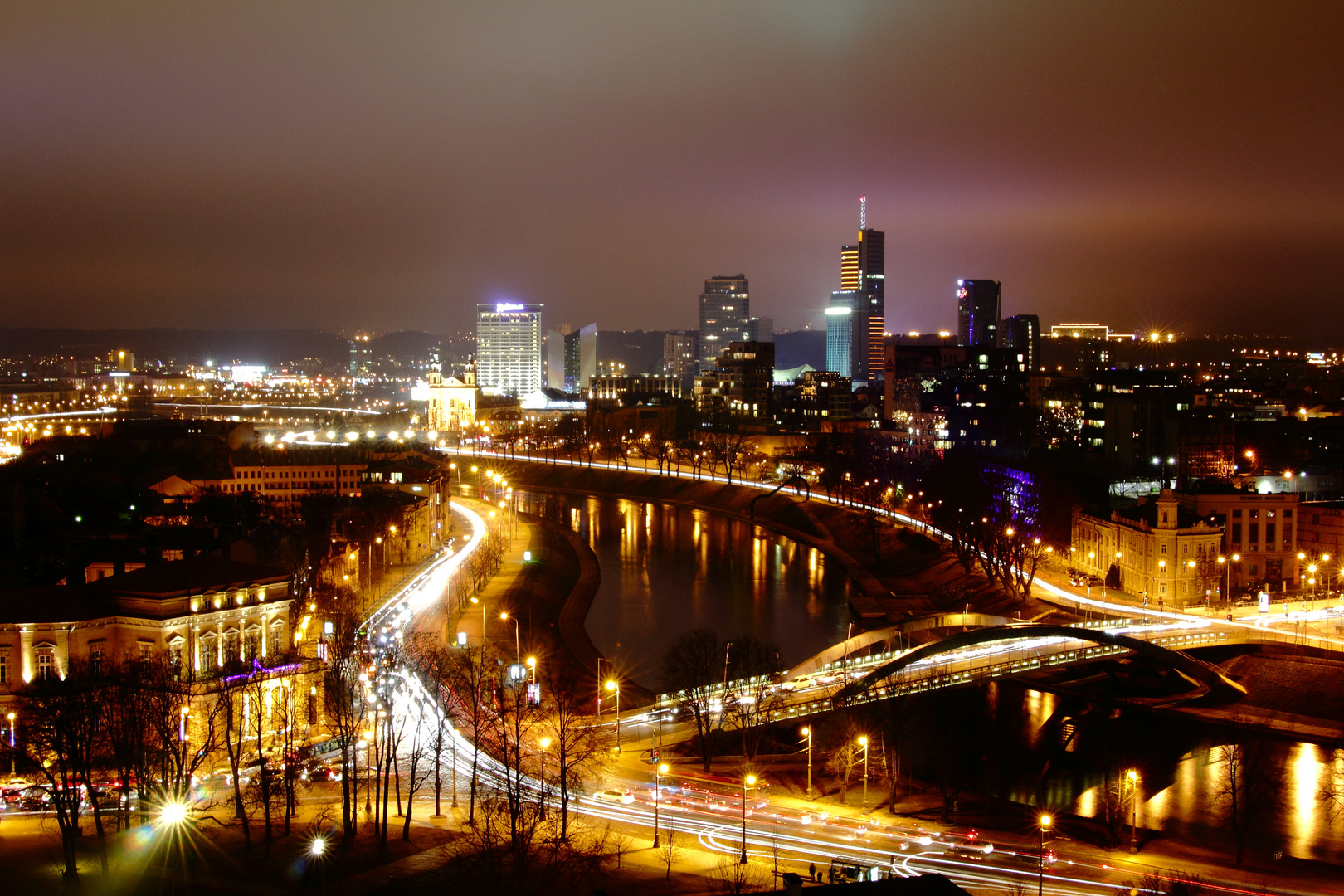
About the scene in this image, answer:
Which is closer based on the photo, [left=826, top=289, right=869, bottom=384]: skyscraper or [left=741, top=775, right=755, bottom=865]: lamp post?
[left=741, top=775, right=755, bottom=865]: lamp post

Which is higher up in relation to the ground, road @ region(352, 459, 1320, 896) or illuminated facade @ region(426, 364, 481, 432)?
illuminated facade @ region(426, 364, 481, 432)

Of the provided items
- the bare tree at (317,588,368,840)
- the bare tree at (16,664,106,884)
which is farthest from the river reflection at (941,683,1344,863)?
the bare tree at (16,664,106,884)

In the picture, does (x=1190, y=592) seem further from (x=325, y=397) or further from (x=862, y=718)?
(x=325, y=397)

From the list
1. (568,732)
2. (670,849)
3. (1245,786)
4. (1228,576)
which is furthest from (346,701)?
(1228,576)

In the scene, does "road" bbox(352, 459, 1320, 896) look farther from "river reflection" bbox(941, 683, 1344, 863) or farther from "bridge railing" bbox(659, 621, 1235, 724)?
"bridge railing" bbox(659, 621, 1235, 724)

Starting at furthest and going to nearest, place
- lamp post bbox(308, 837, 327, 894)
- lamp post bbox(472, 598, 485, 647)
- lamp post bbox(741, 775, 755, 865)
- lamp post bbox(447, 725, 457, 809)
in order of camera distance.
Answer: lamp post bbox(472, 598, 485, 647), lamp post bbox(447, 725, 457, 809), lamp post bbox(741, 775, 755, 865), lamp post bbox(308, 837, 327, 894)

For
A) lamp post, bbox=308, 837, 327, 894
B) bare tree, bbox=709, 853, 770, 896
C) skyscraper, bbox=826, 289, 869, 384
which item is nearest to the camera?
bare tree, bbox=709, 853, 770, 896

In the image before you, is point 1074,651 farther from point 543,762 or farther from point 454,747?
point 454,747

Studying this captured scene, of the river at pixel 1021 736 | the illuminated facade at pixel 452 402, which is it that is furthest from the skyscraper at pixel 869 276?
the river at pixel 1021 736
